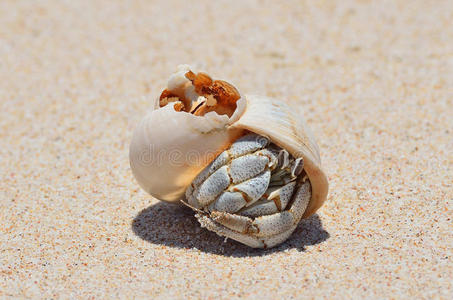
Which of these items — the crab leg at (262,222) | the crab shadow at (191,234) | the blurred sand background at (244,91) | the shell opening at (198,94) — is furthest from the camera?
the shell opening at (198,94)

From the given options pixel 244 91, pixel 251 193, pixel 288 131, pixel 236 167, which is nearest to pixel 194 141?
pixel 236 167

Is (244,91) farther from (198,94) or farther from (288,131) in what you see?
(288,131)

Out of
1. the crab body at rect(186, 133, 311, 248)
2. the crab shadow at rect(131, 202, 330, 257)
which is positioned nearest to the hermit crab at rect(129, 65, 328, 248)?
the crab body at rect(186, 133, 311, 248)

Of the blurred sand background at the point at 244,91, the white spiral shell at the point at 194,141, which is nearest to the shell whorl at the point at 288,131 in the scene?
the white spiral shell at the point at 194,141

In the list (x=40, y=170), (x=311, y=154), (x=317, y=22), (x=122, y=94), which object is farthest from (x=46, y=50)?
(x=311, y=154)

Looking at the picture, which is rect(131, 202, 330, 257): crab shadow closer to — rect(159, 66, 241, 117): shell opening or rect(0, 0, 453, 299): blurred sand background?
rect(0, 0, 453, 299): blurred sand background

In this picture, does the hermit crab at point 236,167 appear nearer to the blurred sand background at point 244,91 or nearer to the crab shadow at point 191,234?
the crab shadow at point 191,234
